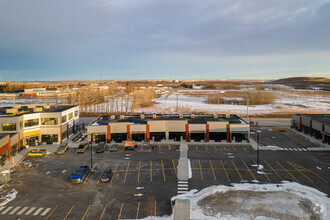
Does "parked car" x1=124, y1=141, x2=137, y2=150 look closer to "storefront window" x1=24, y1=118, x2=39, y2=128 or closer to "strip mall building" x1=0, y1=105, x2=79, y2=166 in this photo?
"strip mall building" x1=0, y1=105, x2=79, y2=166

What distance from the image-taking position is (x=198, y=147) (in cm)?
4281

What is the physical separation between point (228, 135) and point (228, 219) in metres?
27.8

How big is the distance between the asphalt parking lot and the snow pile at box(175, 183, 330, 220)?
3.60 meters

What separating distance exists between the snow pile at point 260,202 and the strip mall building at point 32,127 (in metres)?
33.0

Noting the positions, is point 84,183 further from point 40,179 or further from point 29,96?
point 29,96

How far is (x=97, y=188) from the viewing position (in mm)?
25953

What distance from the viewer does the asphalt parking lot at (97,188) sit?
2112 centimetres

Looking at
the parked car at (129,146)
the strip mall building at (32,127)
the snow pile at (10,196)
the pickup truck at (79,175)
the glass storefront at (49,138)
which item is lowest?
the snow pile at (10,196)

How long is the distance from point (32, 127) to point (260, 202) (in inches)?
1718

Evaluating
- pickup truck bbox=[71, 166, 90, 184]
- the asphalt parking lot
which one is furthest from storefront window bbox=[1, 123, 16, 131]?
pickup truck bbox=[71, 166, 90, 184]

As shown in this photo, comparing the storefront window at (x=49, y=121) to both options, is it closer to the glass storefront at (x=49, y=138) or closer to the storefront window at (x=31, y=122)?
the storefront window at (x=31, y=122)

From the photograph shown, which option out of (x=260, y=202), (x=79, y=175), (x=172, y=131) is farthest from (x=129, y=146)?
(x=260, y=202)

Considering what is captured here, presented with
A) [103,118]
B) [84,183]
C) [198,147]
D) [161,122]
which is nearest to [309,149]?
[198,147]

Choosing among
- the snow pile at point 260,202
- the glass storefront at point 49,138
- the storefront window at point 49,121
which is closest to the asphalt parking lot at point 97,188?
the snow pile at point 260,202
